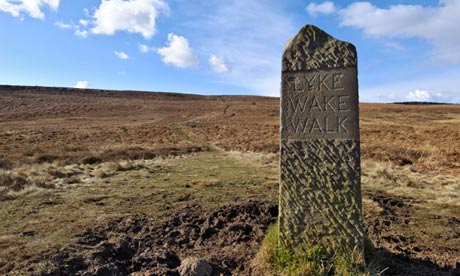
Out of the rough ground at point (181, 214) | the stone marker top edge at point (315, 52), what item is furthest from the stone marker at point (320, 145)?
the rough ground at point (181, 214)

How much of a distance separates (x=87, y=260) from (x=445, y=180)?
995 centimetres

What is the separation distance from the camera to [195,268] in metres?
4.04

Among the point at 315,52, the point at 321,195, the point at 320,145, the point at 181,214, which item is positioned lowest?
the point at 181,214

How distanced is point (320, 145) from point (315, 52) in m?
1.08

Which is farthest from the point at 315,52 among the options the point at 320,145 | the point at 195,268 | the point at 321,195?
the point at 195,268

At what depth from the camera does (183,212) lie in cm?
636

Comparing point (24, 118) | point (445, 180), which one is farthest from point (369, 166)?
point (24, 118)

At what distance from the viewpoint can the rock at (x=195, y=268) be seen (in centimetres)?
400

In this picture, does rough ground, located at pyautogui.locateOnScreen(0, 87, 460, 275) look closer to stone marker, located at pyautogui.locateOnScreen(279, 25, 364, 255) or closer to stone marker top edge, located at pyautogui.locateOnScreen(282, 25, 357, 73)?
stone marker, located at pyautogui.locateOnScreen(279, 25, 364, 255)

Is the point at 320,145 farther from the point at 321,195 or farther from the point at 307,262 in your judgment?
the point at 307,262

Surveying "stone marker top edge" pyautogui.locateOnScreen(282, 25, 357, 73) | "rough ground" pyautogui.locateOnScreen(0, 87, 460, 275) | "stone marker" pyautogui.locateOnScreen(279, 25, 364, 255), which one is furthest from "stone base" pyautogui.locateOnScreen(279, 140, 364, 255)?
"stone marker top edge" pyautogui.locateOnScreen(282, 25, 357, 73)

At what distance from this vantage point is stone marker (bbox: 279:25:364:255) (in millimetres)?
4004

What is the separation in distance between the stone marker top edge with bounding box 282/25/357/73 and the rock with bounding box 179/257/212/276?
247cm

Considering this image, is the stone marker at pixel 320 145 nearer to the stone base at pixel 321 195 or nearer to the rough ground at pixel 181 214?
the stone base at pixel 321 195
